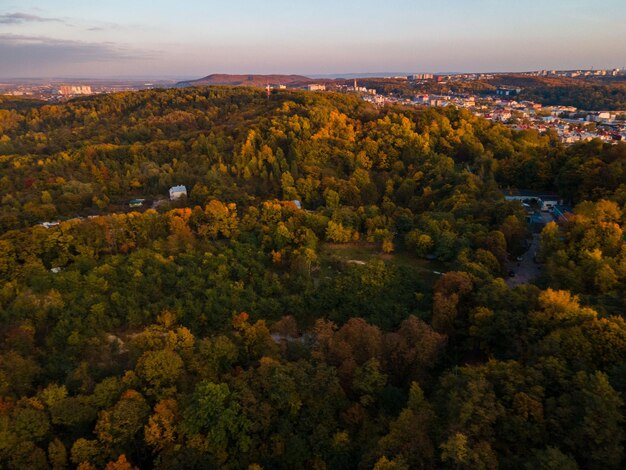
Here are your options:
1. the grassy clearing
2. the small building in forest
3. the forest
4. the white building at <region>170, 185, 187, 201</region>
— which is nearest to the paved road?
the forest

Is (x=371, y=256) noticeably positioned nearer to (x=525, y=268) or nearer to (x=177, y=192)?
(x=525, y=268)

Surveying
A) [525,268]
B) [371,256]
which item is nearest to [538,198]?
[525,268]

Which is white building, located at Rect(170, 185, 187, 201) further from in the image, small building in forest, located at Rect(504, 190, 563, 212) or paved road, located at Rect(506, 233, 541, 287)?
small building in forest, located at Rect(504, 190, 563, 212)

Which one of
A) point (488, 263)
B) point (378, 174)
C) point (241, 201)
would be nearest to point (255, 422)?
point (488, 263)

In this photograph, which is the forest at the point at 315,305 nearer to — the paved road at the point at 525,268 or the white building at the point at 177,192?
the paved road at the point at 525,268

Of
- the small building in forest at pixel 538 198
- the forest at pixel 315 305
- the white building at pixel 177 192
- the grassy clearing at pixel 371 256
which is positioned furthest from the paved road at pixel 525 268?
the white building at pixel 177 192
